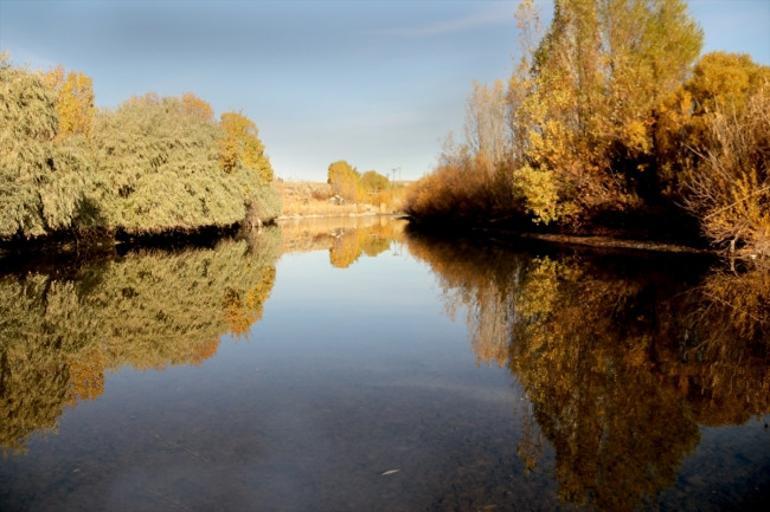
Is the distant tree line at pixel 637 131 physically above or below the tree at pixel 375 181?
below

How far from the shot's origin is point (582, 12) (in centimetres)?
3114

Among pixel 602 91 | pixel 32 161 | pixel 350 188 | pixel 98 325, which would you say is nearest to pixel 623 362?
pixel 98 325

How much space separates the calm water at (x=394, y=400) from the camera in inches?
193

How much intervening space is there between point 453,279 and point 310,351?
9.76 m

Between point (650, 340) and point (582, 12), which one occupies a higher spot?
point (582, 12)

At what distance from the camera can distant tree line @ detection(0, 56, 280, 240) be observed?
23250mm

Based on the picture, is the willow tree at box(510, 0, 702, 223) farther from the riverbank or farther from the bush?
the riverbank

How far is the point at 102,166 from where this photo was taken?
32.8 metres

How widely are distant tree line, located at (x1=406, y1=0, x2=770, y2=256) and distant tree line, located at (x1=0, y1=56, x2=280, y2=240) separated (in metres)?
20.0

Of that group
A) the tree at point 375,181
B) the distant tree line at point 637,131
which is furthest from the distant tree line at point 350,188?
the distant tree line at point 637,131

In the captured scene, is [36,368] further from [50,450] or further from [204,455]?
[204,455]

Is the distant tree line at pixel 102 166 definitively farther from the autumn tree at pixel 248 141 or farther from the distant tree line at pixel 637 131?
the distant tree line at pixel 637 131

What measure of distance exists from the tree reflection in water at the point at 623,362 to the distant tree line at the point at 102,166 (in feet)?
58.3

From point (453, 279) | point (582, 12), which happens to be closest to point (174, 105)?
point (582, 12)
